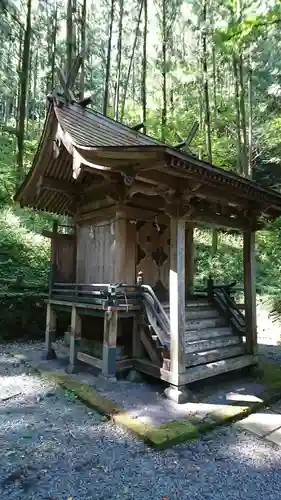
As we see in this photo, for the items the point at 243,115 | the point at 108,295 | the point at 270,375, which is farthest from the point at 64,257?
the point at 243,115

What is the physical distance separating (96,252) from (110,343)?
177 centimetres

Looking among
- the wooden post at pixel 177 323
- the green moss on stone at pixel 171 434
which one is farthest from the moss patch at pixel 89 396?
the wooden post at pixel 177 323

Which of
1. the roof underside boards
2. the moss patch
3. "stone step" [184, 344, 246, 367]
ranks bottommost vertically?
the moss patch

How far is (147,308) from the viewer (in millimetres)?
4734

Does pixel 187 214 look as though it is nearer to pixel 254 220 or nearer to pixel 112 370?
→ pixel 254 220

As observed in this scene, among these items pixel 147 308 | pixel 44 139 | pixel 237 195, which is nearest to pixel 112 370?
pixel 147 308

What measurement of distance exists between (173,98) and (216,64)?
2807mm

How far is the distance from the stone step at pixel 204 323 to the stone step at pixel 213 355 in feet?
1.55

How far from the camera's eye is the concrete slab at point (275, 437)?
335 centimetres

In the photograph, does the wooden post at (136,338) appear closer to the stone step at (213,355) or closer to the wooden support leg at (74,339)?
the stone step at (213,355)

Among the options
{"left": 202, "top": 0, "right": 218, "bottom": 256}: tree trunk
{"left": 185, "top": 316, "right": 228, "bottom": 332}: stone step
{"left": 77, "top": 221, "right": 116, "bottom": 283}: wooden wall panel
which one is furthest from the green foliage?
{"left": 202, "top": 0, "right": 218, "bottom": 256}: tree trunk

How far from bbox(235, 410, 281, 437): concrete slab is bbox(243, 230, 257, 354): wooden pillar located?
4.89 feet

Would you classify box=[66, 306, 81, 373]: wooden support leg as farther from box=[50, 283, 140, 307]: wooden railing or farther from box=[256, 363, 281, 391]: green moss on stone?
box=[256, 363, 281, 391]: green moss on stone

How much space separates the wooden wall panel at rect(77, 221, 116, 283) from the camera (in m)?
5.37
